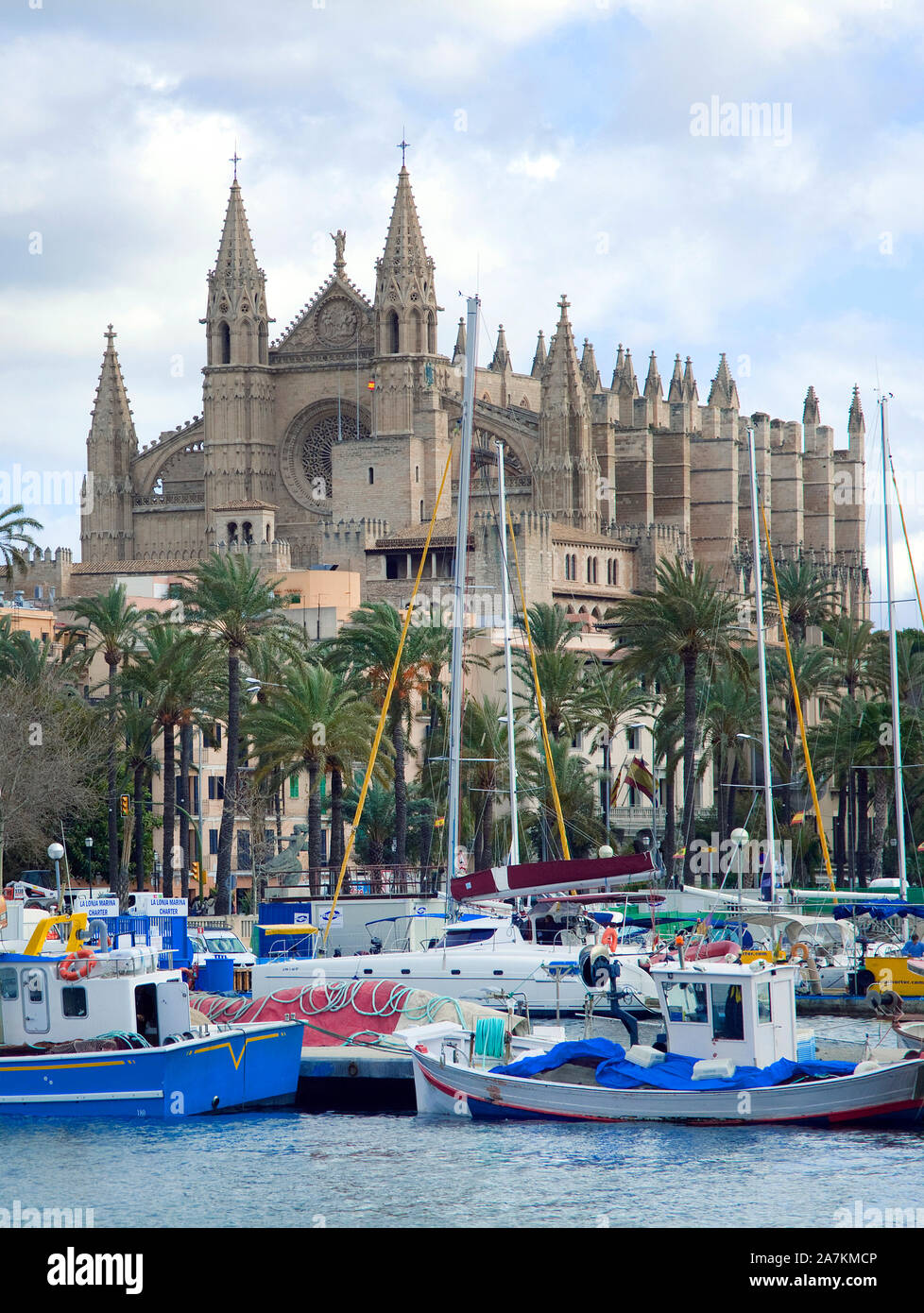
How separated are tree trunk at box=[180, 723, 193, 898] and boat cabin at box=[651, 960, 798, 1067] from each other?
28.3 metres

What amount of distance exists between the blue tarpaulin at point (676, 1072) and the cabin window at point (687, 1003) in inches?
19.7

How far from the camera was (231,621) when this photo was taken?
50844mm

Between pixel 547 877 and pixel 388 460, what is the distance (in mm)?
69680

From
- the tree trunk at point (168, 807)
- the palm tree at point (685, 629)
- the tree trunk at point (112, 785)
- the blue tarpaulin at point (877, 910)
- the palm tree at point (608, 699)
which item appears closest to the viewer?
the blue tarpaulin at point (877, 910)

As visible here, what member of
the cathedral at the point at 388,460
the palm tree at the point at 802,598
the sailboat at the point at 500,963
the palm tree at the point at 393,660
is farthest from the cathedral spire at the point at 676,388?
the sailboat at the point at 500,963

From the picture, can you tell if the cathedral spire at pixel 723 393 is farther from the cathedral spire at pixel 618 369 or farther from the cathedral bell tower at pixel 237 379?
the cathedral bell tower at pixel 237 379

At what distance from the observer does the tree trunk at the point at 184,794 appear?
195ft

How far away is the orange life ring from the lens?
28250mm

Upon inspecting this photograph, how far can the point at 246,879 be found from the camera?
69.3m

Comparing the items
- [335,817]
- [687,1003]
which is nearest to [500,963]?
[687,1003]

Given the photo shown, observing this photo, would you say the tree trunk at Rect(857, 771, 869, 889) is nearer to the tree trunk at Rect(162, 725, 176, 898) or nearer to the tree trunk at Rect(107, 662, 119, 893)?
the tree trunk at Rect(162, 725, 176, 898)

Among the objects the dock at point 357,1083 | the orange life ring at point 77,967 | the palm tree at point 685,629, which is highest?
the palm tree at point 685,629

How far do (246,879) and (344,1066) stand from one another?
39051 mm
